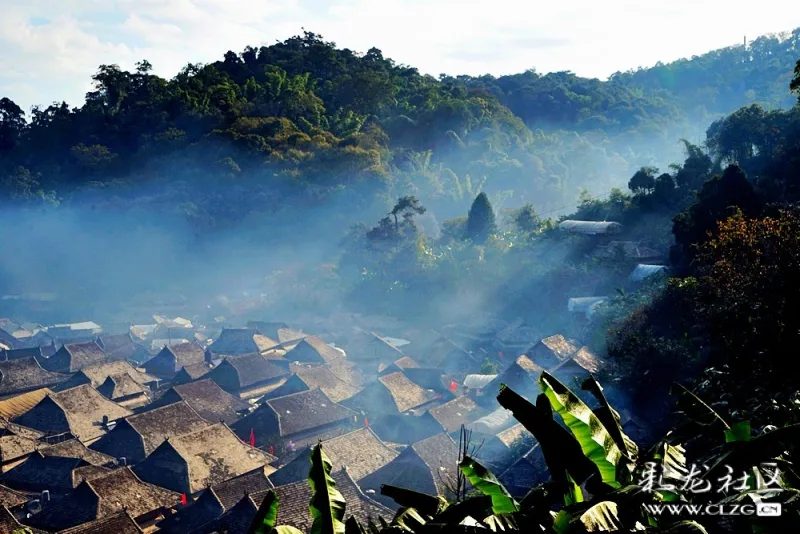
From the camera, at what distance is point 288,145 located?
67.0 metres

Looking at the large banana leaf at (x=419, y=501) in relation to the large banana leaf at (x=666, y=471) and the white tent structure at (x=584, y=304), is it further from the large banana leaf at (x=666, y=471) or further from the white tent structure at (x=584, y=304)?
the white tent structure at (x=584, y=304)

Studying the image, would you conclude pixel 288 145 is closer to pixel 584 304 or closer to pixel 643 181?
pixel 643 181

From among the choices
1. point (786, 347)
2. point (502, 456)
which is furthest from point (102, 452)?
point (786, 347)

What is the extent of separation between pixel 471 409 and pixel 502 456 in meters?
7.15

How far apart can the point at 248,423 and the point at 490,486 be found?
25.4 meters

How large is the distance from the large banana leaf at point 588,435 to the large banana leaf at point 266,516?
212 centimetres

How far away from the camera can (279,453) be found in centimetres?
2680

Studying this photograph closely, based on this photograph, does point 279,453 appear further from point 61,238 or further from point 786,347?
point 61,238

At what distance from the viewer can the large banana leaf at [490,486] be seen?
4555 millimetres

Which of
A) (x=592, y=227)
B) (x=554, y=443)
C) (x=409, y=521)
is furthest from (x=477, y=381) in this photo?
(x=409, y=521)

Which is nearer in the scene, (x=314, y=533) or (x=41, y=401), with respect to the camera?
(x=314, y=533)

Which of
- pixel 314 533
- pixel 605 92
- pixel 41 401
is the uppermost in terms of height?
pixel 605 92

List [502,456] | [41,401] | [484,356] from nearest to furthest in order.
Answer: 1. [502,456]
2. [41,401]
3. [484,356]

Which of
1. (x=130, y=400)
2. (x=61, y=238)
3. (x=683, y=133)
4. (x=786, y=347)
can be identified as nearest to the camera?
(x=786, y=347)
